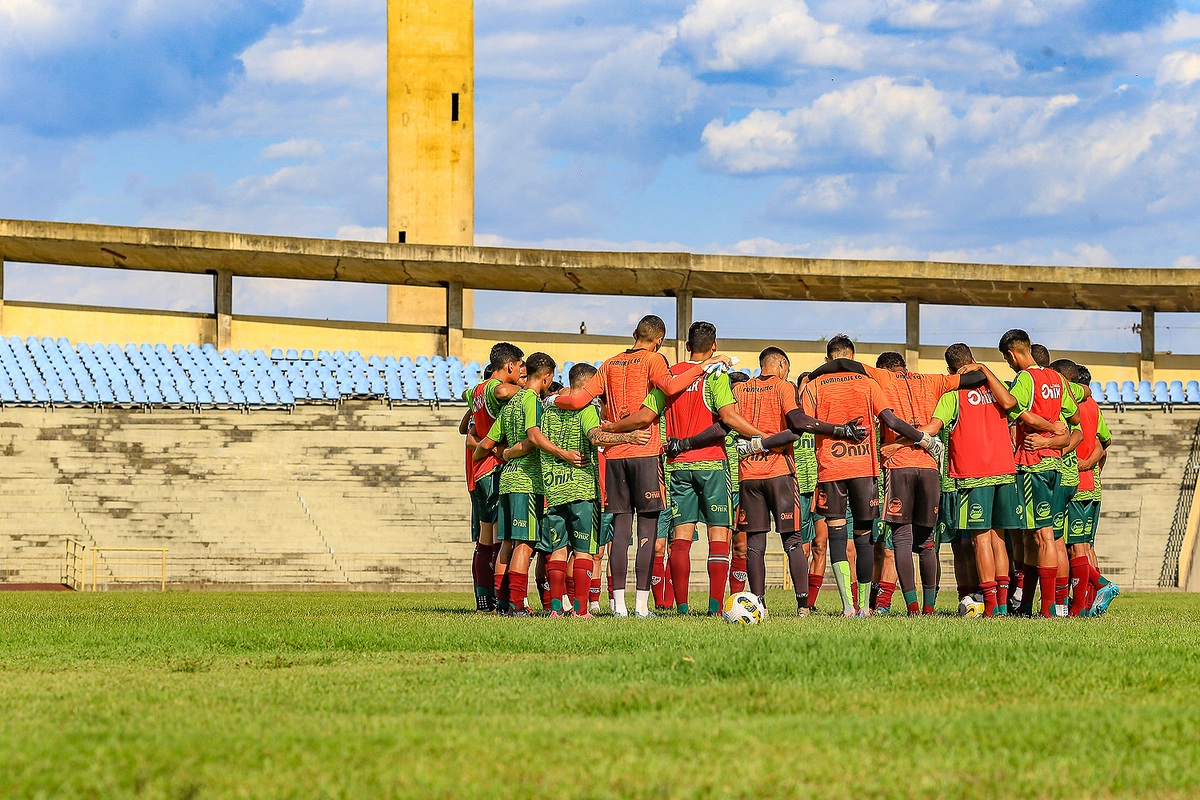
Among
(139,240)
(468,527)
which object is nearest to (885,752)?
(468,527)

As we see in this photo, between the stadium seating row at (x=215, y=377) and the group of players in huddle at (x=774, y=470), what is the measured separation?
16906 mm

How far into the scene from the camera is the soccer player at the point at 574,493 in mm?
10445

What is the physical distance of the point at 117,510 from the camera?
80.8 feet

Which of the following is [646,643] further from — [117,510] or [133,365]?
[133,365]

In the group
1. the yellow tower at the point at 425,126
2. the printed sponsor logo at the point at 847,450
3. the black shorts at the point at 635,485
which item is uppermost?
the yellow tower at the point at 425,126

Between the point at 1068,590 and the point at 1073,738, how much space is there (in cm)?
794

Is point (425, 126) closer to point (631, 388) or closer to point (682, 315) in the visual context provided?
point (682, 315)

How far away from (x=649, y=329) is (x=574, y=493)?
1.44 m

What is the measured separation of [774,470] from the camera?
10289mm

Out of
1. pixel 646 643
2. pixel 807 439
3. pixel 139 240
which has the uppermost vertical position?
pixel 139 240

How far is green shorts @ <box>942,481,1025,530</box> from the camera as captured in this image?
10453 millimetres

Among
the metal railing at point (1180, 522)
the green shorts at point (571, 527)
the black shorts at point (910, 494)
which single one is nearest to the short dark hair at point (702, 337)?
the green shorts at point (571, 527)

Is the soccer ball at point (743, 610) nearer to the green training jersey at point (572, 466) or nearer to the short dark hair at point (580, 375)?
the green training jersey at point (572, 466)

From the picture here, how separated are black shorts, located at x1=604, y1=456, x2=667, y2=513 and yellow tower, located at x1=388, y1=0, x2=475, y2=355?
27275mm
